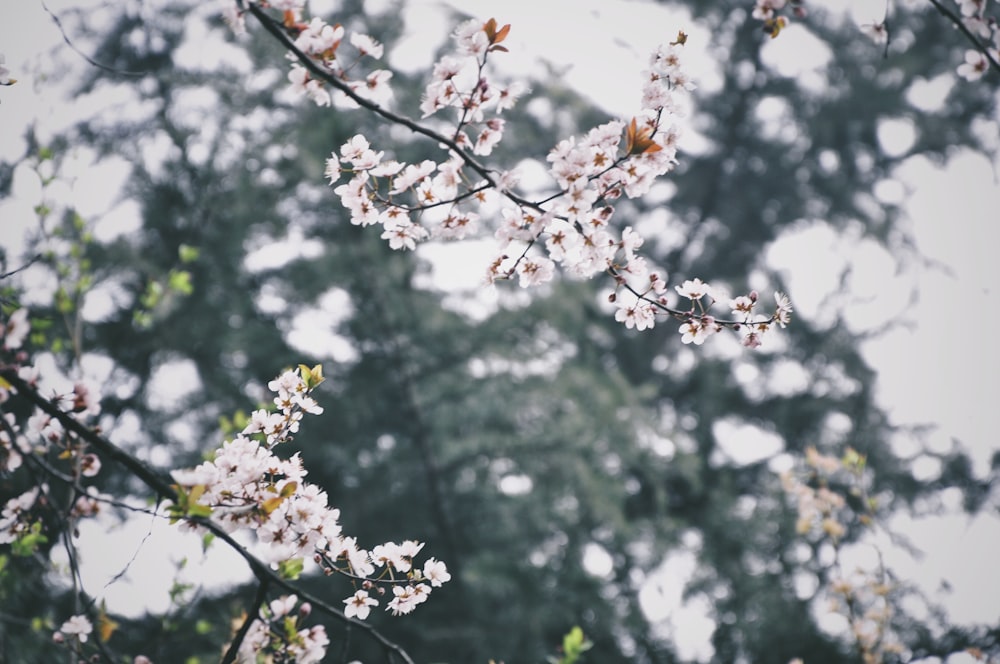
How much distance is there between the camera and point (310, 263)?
439cm

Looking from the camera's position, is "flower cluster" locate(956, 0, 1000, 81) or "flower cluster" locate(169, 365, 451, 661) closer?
"flower cluster" locate(169, 365, 451, 661)

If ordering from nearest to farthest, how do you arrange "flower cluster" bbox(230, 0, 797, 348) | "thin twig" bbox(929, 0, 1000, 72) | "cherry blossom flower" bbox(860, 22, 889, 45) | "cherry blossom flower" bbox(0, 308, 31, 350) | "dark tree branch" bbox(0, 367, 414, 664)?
1. "dark tree branch" bbox(0, 367, 414, 664)
2. "cherry blossom flower" bbox(0, 308, 31, 350)
3. "flower cluster" bbox(230, 0, 797, 348)
4. "thin twig" bbox(929, 0, 1000, 72)
5. "cherry blossom flower" bbox(860, 22, 889, 45)

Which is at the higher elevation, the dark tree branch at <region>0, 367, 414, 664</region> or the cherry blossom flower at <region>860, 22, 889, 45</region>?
the cherry blossom flower at <region>860, 22, 889, 45</region>

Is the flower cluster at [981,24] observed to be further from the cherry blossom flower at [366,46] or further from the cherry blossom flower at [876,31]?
the cherry blossom flower at [366,46]

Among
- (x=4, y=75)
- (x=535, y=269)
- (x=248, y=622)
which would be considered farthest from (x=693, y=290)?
(x=4, y=75)

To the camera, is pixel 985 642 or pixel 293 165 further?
pixel 293 165

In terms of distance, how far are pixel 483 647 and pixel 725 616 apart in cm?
197

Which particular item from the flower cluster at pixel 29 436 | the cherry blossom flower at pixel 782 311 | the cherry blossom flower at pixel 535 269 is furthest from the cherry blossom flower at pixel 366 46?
the cherry blossom flower at pixel 782 311

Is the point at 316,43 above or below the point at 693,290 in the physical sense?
above

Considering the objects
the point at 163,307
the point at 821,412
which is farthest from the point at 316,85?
the point at 821,412

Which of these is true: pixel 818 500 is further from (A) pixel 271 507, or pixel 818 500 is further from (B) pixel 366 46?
(B) pixel 366 46

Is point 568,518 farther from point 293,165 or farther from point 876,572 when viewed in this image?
point 293,165

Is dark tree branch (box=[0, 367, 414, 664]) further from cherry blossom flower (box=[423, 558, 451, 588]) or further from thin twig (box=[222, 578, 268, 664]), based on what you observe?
cherry blossom flower (box=[423, 558, 451, 588])

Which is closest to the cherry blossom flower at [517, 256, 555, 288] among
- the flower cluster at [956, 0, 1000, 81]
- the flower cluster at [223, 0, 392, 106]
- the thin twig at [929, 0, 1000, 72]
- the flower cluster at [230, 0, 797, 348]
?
the flower cluster at [230, 0, 797, 348]
